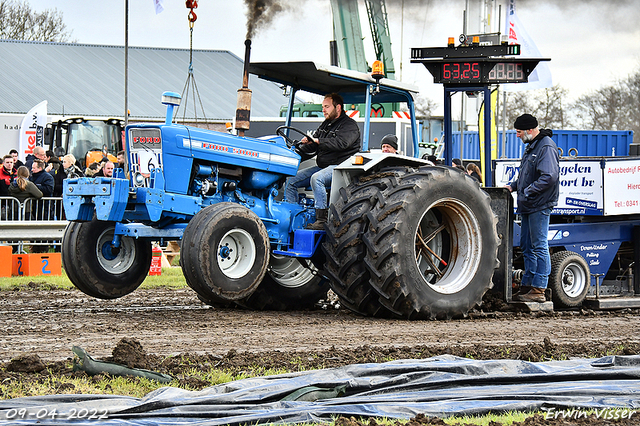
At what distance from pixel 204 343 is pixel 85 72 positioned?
115 feet

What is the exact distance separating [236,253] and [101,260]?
1.33 m

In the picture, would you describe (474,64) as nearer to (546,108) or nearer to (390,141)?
(390,141)

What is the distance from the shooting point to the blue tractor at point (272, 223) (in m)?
7.05

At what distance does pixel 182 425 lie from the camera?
3504 mm

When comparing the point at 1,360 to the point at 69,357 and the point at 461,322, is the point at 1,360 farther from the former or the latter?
the point at 461,322

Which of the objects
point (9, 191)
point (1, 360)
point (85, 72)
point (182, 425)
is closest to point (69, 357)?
point (1, 360)

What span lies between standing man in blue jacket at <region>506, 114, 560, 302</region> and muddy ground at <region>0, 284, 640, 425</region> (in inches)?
16.9

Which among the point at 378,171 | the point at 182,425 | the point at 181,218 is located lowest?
the point at 182,425

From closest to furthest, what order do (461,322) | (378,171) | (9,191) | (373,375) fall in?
(373,375)
(461,322)
(378,171)
(9,191)

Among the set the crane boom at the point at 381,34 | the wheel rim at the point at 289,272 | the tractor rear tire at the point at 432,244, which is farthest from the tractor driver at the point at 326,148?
the crane boom at the point at 381,34

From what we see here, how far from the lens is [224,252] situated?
7027 millimetres

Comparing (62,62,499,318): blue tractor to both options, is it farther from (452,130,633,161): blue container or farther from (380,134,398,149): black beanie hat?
(452,130,633,161): blue container

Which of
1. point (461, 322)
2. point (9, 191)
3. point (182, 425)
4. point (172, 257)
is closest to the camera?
point (182, 425)

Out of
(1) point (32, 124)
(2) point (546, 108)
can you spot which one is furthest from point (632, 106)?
(1) point (32, 124)
